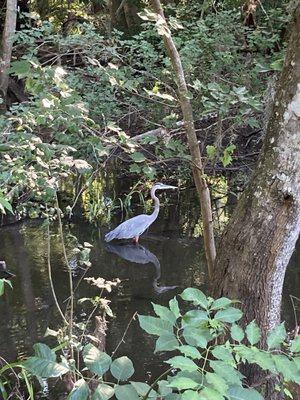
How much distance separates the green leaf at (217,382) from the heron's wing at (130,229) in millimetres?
5516

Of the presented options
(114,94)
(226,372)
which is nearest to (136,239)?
(114,94)

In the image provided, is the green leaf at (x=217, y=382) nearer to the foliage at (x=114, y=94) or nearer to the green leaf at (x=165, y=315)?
the green leaf at (x=165, y=315)

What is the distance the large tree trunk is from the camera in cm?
228

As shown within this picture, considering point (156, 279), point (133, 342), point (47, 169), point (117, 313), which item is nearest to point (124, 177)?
point (156, 279)

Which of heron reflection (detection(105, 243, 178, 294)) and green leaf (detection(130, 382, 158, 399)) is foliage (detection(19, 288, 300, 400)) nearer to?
green leaf (detection(130, 382, 158, 399))

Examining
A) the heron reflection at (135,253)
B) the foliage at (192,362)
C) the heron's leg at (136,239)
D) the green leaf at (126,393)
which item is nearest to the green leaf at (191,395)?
the foliage at (192,362)

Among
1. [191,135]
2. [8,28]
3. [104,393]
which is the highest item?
[8,28]

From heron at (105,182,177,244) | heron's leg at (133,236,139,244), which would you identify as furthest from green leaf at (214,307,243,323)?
heron's leg at (133,236,139,244)

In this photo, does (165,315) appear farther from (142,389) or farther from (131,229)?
(131,229)

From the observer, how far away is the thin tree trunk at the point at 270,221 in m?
2.28

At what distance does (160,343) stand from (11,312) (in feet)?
12.1

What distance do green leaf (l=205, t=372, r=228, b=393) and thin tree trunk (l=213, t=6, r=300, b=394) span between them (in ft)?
4.38

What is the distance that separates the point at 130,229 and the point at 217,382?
18.5 feet

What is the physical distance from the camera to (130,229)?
6.71 m
